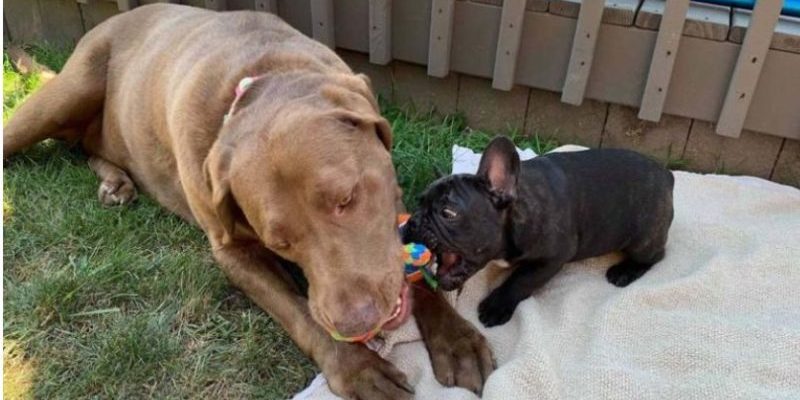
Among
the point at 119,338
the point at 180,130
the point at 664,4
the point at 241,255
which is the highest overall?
the point at 664,4

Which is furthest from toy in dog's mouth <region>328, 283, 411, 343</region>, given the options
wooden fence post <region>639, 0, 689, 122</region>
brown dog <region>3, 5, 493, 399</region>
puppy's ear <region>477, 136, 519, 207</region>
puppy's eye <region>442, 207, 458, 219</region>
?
wooden fence post <region>639, 0, 689, 122</region>

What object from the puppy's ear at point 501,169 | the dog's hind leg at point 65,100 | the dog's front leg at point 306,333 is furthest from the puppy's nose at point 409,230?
the dog's hind leg at point 65,100

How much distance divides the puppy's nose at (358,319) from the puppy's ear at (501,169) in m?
0.64

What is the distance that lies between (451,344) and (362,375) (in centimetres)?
32

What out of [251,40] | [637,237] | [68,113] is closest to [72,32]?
[68,113]

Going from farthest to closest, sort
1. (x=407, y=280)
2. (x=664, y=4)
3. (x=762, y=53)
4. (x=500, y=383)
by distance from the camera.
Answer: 1. (x=664, y=4)
2. (x=762, y=53)
3. (x=407, y=280)
4. (x=500, y=383)

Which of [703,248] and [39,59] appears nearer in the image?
[703,248]

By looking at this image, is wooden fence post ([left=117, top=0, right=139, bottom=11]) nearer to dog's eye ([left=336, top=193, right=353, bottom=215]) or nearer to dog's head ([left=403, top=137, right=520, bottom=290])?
dog's head ([left=403, top=137, right=520, bottom=290])

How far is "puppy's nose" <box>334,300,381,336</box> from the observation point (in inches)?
78.4

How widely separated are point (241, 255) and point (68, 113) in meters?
1.42

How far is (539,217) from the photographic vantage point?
8.20 ft

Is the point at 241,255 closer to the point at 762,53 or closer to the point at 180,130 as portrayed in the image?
the point at 180,130

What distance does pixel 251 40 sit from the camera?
267 centimetres

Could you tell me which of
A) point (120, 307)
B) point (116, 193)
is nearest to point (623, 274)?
point (120, 307)
